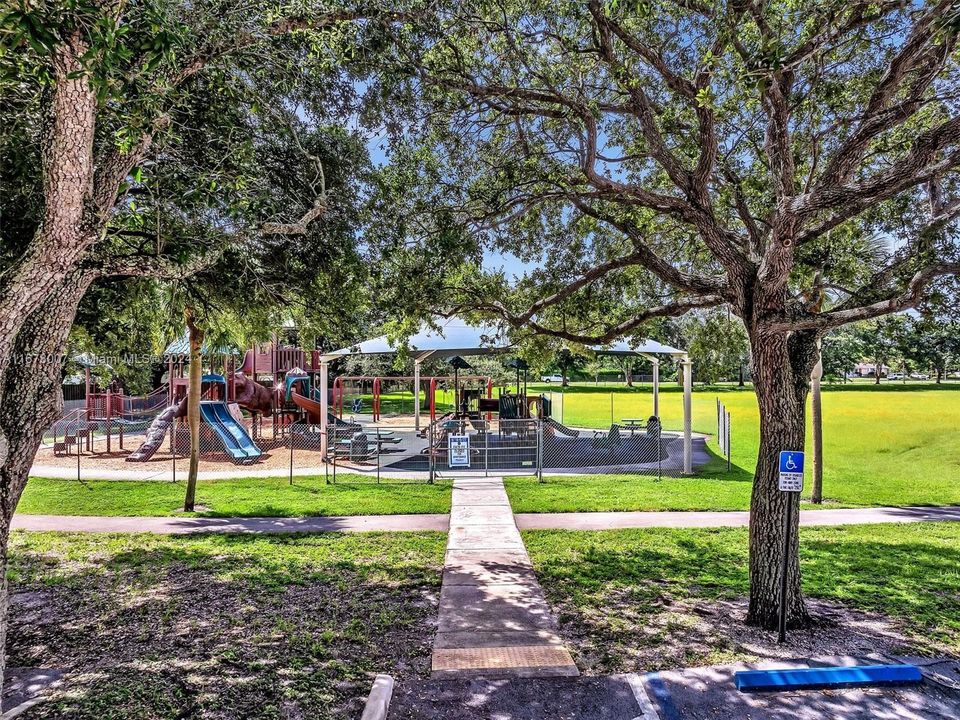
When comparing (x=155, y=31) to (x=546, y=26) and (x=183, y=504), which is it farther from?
(x=183, y=504)

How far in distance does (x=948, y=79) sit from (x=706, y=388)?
62065mm

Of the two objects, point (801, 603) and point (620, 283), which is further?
point (620, 283)

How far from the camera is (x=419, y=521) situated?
33.2 feet

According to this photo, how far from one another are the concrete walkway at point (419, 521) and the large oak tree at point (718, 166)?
3583 mm

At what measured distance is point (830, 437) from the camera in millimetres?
24000

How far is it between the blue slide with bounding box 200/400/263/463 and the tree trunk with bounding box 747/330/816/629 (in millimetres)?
15108

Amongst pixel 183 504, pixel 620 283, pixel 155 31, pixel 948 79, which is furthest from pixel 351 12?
pixel 183 504

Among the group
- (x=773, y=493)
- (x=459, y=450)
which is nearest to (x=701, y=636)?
(x=773, y=493)

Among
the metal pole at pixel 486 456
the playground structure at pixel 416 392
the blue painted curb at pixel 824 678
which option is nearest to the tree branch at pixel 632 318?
the blue painted curb at pixel 824 678

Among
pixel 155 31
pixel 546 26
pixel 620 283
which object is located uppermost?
pixel 546 26

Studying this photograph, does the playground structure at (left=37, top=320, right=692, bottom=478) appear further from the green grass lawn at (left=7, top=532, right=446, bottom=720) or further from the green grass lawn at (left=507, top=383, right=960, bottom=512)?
the green grass lawn at (left=7, top=532, right=446, bottom=720)

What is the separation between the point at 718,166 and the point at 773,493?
5.38 metres

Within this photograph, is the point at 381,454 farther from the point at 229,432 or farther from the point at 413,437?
the point at 413,437

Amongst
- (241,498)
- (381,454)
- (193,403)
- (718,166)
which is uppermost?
(718,166)
